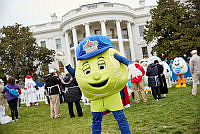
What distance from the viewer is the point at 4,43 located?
20047 mm

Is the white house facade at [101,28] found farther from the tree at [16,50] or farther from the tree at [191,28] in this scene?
the tree at [191,28]

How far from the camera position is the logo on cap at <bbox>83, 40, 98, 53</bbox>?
339cm

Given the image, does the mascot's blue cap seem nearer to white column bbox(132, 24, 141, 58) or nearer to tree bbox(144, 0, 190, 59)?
tree bbox(144, 0, 190, 59)

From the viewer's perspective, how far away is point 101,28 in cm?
2733

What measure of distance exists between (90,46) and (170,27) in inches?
667

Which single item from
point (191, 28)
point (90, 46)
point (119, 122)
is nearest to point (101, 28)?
point (191, 28)

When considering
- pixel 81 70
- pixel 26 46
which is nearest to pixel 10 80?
pixel 81 70

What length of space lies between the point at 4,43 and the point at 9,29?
1.62 metres

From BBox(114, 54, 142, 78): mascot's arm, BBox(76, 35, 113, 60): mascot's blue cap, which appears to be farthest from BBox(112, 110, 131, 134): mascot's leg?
BBox(76, 35, 113, 60): mascot's blue cap

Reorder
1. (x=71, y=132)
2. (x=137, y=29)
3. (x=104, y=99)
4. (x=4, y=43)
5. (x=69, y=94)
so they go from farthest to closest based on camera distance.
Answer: (x=137, y=29) → (x=4, y=43) → (x=69, y=94) → (x=71, y=132) → (x=104, y=99)

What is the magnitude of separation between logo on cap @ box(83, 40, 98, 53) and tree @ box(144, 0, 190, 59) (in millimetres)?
15480

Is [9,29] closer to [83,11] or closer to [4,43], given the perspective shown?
[4,43]

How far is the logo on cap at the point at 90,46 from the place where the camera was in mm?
3386

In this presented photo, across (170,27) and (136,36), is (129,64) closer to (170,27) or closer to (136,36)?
(170,27)
